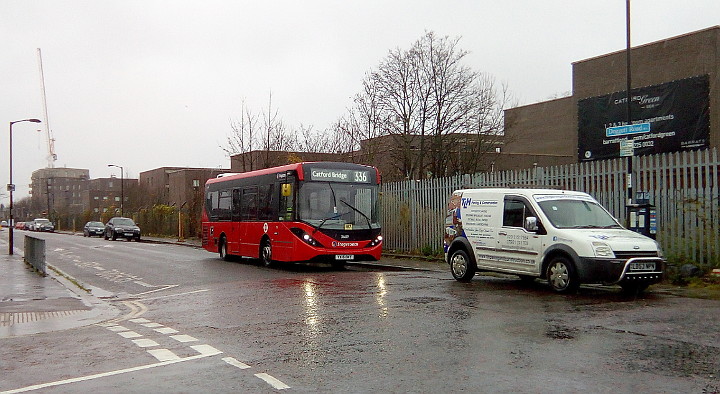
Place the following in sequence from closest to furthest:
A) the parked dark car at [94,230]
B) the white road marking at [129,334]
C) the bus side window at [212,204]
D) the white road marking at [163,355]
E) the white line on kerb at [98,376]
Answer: the white line on kerb at [98,376], the white road marking at [163,355], the white road marking at [129,334], the bus side window at [212,204], the parked dark car at [94,230]

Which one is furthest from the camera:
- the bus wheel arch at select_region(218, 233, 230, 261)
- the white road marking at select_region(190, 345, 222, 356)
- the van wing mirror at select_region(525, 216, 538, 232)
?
the bus wheel arch at select_region(218, 233, 230, 261)

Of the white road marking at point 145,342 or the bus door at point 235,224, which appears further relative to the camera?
the bus door at point 235,224

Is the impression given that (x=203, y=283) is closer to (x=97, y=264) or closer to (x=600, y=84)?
(x=97, y=264)

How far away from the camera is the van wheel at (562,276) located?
1172 centimetres

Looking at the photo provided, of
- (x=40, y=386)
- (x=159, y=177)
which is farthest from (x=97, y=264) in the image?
(x=159, y=177)

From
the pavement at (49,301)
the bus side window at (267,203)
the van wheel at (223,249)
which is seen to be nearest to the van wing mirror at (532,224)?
the pavement at (49,301)

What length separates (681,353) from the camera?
275 inches

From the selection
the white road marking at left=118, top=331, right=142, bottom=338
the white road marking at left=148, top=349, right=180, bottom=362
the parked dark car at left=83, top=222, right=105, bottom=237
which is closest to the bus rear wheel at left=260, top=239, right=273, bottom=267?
the white road marking at left=118, top=331, right=142, bottom=338

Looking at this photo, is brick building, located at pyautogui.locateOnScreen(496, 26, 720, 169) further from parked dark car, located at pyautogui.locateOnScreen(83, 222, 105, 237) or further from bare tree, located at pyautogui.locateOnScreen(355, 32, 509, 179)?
parked dark car, located at pyautogui.locateOnScreen(83, 222, 105, 237)

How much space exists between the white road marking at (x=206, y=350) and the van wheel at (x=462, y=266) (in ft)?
24.8

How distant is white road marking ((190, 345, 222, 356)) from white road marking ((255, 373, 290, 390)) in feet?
4.31

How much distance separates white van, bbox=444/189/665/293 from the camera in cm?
1137

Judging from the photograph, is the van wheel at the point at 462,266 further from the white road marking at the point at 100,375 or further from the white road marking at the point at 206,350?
the white road marking at the point at 100,375

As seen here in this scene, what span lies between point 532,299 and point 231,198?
46.6ft
